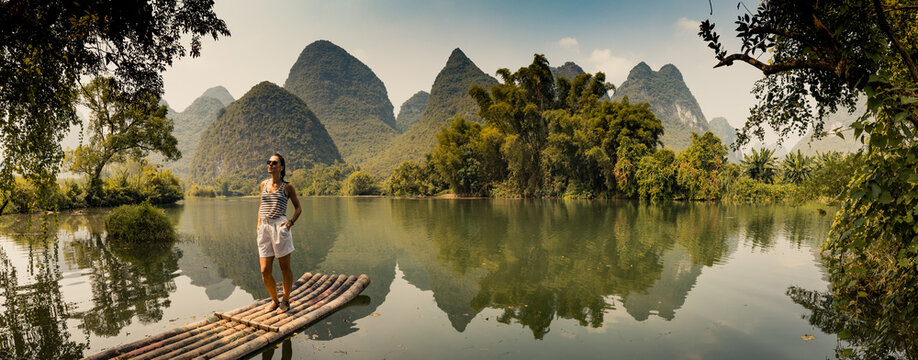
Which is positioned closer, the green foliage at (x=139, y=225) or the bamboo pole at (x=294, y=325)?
the bamboo pole at (x=294, y=325)

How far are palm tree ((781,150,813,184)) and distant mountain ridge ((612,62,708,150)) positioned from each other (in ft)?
462

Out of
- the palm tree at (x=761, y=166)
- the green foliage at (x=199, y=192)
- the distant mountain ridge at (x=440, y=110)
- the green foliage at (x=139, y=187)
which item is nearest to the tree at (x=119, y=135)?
the green foliage at (x=139, y=187)

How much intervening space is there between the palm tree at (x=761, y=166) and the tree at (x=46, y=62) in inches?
1608

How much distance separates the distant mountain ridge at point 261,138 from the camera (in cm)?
12556

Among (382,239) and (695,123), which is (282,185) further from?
(695,123)

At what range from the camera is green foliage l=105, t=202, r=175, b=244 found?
12.7 metres

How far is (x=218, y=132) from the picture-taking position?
5487 inches

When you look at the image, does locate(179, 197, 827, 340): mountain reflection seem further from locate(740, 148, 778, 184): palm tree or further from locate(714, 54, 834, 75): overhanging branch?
locate(740, 148, 778, 184): palm tree

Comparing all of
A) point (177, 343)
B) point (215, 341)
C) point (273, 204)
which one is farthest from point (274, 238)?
point (177, 343)

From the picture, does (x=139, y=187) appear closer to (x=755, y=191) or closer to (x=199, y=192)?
(x=199, y=192)

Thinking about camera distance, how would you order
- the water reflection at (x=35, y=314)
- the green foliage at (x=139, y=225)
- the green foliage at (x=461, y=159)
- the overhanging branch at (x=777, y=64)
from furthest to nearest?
the green foliage at (x=461, y=159)
the green foliage at (x=139, y=225)
the water reflection at (x=35, y=314)
the overhanging branch at (x=777, y=64)

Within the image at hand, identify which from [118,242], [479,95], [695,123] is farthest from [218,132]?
[695,123]

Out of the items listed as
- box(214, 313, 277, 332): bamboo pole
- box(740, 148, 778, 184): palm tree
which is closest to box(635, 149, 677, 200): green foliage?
box(740, 148, 778, 184): palm tree

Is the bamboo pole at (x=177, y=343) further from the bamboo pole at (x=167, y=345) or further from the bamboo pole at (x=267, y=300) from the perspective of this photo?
the bamboo pole at (x=267, y=300)
